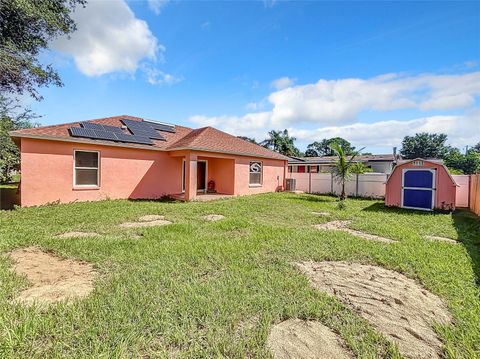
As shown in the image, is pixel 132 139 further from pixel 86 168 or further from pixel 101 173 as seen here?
pixel 86 168

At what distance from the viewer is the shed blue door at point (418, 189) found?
10938 mm

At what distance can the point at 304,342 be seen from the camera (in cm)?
240

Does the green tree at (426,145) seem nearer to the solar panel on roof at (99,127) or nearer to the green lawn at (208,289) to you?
the green lawn at (208,289)

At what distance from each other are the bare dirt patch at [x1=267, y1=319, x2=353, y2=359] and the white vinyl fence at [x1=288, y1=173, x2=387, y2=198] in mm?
14849

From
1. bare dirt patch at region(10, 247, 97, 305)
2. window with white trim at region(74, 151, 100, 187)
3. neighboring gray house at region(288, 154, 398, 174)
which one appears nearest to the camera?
bare dirt patch at region(10, 247, 97, 305)

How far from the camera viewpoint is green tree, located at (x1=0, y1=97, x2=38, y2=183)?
14531 millimetres

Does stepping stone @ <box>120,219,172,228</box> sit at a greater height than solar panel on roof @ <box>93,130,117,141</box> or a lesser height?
lesser

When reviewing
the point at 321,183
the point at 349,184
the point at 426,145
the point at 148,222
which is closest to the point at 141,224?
the point at 148,222

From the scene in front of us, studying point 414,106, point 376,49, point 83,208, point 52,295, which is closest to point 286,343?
point 52,295

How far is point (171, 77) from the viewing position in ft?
43.3

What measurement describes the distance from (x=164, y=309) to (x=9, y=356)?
53.4 inches

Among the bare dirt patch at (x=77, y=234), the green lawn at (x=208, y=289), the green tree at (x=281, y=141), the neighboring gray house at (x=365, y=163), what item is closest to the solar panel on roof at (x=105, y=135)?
the green lawn at (x=208, y=289)

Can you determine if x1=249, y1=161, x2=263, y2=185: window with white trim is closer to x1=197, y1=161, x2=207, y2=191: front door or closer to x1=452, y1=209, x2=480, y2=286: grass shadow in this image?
x1=197, y1=161, x2=207, y2=191: front door

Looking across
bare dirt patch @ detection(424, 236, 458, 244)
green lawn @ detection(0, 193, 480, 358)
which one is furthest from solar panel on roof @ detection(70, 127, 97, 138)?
bare dirt patch @ detection(424, 236, 458, 244)
